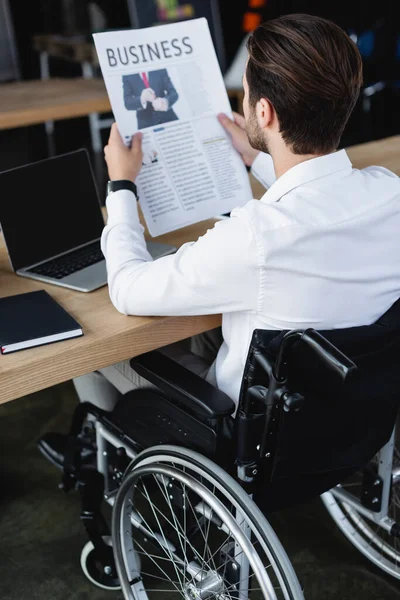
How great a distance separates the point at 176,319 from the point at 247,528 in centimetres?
40

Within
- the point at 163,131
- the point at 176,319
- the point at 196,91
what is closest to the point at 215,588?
the point at 176,319

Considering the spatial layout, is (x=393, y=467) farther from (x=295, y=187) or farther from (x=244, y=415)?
(x=295, y=187)

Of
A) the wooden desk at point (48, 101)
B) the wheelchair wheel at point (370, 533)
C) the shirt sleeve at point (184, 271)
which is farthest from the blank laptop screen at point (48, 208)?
the wooden desk at point (48, 101)

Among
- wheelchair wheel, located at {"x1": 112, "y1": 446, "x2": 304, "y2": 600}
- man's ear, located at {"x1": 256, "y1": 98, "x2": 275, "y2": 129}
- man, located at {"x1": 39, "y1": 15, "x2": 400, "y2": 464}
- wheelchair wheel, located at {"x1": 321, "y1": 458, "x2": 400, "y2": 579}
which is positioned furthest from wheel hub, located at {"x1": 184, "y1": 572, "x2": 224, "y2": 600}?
man's ear, located at {"x1": 256, "y1": 98, "x2": 275, "y2": 129}

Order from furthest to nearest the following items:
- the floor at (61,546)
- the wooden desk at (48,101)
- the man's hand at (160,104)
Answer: the wooden desk at (48,101)
the floor at (61,546)
the man's hand at (160,104)

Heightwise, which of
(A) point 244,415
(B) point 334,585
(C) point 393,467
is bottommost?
(B) point 334,585

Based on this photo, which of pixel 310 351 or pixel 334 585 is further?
pixel 334 585

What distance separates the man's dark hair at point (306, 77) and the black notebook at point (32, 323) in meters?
0.50

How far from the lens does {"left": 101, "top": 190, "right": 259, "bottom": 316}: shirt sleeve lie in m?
1.11

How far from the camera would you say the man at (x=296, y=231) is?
3.66ft

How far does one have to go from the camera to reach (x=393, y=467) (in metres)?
1.59

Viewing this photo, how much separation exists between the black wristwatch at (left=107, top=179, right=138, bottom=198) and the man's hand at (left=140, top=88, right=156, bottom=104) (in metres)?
0.23

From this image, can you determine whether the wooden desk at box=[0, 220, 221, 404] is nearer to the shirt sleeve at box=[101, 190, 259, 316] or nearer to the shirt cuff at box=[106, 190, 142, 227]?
the shirt sleeve at box=[101, 190, 259, 316]

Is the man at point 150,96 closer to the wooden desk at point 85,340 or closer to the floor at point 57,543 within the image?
the floor at point 57,543
